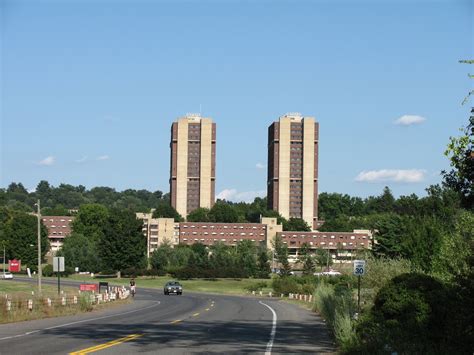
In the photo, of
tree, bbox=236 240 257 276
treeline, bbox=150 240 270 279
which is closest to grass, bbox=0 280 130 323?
treeline, bbox=150 240 270 279

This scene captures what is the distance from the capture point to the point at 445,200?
301 feet

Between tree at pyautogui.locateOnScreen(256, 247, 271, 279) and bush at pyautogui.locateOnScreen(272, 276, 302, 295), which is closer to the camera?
bush at pyautogui.locateOnScreen(272, 276, 302, 295)

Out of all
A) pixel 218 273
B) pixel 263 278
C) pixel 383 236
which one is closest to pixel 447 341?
pixel 383 236

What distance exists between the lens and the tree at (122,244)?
123188 mm

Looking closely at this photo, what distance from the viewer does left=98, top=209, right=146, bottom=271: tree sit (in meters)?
123

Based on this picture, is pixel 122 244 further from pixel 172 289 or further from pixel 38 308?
pixel 38 308

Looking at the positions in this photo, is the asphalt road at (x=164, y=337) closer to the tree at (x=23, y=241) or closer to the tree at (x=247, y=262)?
the tree at (x=247, y=262)

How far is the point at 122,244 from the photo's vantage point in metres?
123

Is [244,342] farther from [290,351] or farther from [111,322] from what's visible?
[111,322]

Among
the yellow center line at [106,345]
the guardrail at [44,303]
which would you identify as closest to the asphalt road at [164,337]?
the yellow center line at [106,345]

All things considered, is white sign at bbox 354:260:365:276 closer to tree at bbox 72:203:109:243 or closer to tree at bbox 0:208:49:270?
tree at bbox 0:208:49:270

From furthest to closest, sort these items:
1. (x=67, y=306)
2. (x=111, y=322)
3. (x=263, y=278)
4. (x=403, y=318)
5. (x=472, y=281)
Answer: (x=263, y=278), (x=67, y=306), (x=111, y=322), (x=403, y=318), (x=472, y=281)

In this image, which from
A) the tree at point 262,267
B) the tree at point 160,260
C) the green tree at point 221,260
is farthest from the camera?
the tree at point 160,260

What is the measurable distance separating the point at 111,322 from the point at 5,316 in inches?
172
